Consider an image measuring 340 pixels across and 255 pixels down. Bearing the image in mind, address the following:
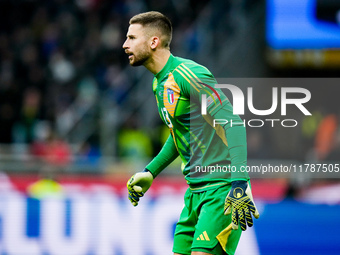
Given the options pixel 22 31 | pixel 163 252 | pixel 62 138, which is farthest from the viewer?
pixel 22 31

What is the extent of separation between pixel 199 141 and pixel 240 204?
0.69 metres

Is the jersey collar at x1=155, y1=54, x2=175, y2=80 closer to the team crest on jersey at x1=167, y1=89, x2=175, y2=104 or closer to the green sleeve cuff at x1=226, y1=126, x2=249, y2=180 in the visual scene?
the team crest on jersey at x1=167, y1=89, x2=175, y2=104

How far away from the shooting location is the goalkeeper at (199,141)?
4191 mm

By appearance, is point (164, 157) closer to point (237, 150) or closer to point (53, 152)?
point (237, 150)

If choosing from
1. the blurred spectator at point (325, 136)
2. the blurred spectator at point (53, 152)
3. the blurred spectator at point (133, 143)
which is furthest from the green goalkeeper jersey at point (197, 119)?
the blurred spectator at point (133, 143)

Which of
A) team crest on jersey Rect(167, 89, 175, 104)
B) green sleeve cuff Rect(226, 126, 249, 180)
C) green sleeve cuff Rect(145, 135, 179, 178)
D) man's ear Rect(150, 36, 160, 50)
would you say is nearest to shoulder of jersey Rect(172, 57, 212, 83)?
team crest on jersey Rect(167, 89, 175, 104)

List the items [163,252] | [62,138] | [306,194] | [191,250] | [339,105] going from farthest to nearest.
Result: [339,105]
[62,138]
[306,194]
[163,252]
[191,250]

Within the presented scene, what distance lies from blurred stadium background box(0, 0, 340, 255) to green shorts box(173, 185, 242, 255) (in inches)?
132

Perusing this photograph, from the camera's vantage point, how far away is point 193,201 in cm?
466

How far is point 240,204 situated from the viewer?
406cm

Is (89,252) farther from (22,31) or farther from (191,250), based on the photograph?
(22,31)

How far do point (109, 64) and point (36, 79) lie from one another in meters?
1.62

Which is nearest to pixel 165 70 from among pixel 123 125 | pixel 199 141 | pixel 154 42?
pixel 154 42

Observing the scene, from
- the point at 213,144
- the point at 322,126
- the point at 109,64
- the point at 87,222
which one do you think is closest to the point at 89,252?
the point at 87,222
